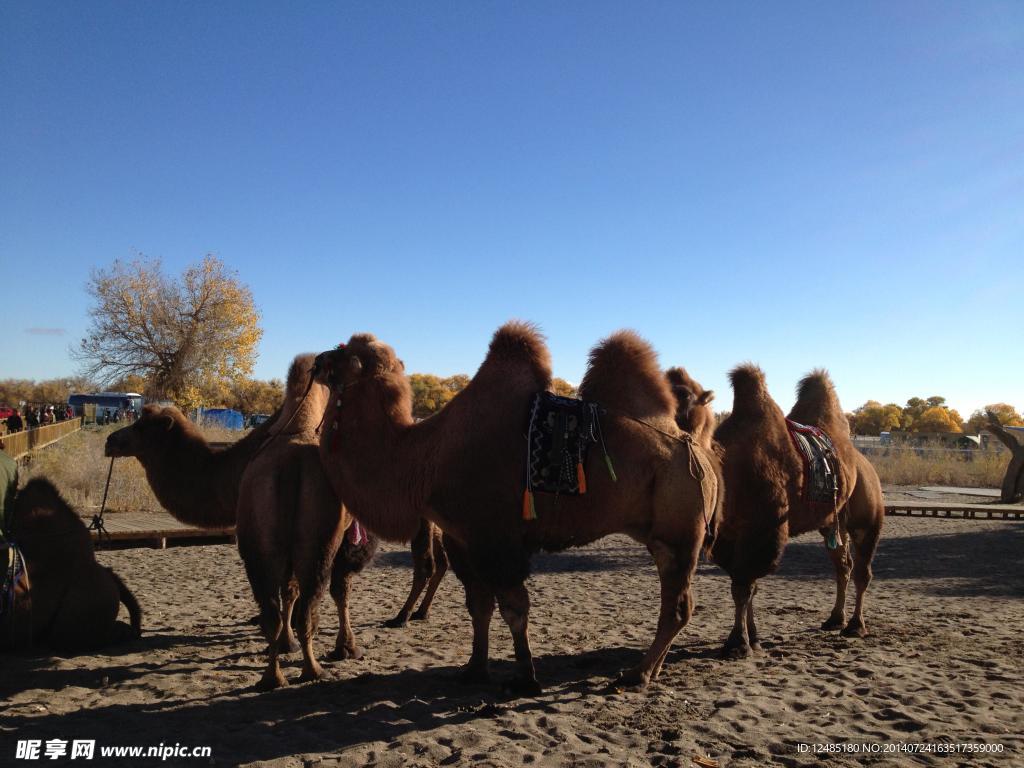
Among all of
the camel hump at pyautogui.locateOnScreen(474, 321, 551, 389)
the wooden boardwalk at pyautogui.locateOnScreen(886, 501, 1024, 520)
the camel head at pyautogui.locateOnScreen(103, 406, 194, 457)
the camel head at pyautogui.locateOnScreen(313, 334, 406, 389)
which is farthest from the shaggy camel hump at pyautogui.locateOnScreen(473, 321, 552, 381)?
the wooden boardwalk at pyautogui.locateOnScreen(886, 501, 1024, 520)

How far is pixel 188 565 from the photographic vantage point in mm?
11828

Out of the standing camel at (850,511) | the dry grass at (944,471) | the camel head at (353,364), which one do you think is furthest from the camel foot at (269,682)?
the dry grass at (944,471)

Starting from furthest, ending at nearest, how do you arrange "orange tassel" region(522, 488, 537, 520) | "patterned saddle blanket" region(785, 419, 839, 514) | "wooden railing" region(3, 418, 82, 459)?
"wooden railing" region(3, 418, 82, 459)
"patterned saddle blanket" region(785, 419, 839, 514)
"orange tassel" region(522, 488, 537, 520)

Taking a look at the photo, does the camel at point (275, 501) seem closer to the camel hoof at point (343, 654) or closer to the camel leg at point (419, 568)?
the camel hoof at point (343, 654)

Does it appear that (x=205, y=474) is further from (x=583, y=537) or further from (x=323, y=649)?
(x=583, y=537)

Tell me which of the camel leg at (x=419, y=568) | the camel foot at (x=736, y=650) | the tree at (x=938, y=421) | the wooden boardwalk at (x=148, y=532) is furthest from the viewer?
the tree at (x=938, y=421)

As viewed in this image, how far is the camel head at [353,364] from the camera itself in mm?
5977

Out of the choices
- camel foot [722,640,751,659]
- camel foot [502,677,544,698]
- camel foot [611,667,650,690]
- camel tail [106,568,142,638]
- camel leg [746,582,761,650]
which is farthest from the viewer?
camel leg [746,582,761,650]

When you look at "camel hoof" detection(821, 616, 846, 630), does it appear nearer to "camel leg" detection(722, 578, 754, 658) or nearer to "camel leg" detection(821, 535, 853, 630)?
"camel leg" detection(821, 535, 853, 630)

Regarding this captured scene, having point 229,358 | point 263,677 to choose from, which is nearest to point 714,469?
point 263,677

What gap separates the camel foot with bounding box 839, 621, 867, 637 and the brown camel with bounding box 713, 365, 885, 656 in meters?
0.01

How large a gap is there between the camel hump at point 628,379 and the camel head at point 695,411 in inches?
23.9

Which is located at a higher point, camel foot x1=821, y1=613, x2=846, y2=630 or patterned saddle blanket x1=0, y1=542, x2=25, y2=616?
patterned saddle blanket x1=0, y1=542, x2=25, y2=616

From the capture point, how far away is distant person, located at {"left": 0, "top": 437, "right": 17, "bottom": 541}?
597 cm
